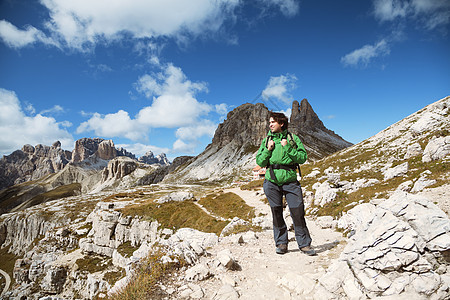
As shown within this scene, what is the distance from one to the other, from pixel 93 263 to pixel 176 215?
20681mm

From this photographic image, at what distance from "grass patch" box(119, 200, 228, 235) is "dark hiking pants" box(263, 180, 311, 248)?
22695mm

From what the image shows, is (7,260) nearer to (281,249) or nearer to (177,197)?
(177,197)

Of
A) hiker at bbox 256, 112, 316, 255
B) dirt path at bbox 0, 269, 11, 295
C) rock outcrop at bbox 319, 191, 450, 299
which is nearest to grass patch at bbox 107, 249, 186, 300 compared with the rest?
hiker at bbox 256, 112, 316, 255

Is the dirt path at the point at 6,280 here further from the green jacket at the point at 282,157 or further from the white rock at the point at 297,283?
the green jacket at the point at 282,157

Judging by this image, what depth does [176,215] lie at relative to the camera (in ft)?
146

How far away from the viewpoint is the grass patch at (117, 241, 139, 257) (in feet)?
136

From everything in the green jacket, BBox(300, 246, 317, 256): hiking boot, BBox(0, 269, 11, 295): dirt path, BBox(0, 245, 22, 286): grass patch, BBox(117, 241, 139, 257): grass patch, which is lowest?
BBox(0, 269, 11, 295): dirt path

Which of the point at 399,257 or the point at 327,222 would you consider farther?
the point at 327,222

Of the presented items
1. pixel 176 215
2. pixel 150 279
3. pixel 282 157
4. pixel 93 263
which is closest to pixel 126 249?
pixel 93 263

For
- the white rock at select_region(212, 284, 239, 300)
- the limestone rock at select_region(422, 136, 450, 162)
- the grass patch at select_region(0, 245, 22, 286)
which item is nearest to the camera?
the white rock at select_region(212, 284, 239, 300)

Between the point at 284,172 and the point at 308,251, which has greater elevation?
the point at 284,172

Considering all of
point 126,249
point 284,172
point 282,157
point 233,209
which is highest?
point 282,157

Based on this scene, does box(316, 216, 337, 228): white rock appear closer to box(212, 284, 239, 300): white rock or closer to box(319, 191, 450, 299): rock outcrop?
box(319, 191, 450, 299): rock outcrop

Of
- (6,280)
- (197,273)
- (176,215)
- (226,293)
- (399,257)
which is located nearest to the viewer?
(399,257)
